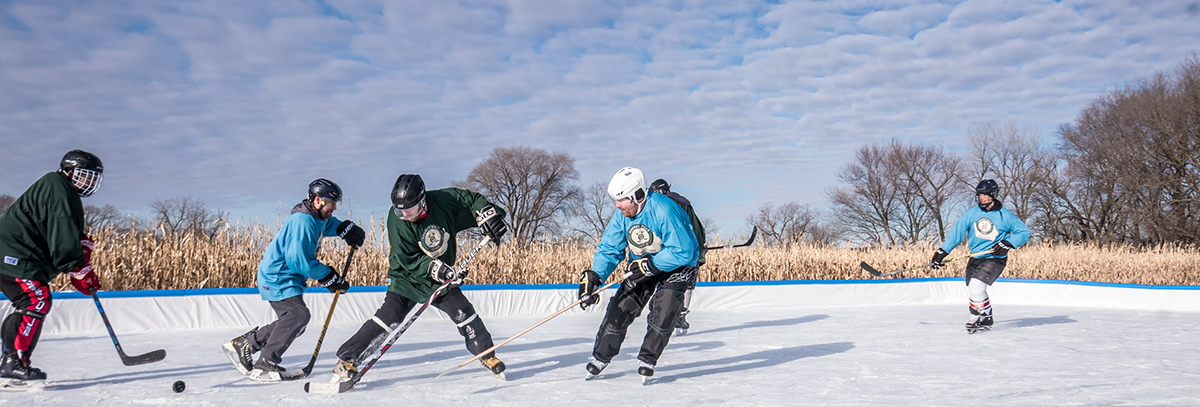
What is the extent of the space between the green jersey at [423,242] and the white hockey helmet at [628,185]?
722mm

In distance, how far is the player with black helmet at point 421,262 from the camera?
415 centimetres

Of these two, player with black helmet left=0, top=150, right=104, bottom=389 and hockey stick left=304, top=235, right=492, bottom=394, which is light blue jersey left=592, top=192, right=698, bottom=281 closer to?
hockey stick left=304, top=235, right=492, bottom=394

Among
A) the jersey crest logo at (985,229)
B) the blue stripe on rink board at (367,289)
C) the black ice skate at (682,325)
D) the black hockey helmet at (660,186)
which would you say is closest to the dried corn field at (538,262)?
the blue stripe on rink board at (367,289)

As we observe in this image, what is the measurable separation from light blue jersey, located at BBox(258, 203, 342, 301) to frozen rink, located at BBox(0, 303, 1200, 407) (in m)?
0.61

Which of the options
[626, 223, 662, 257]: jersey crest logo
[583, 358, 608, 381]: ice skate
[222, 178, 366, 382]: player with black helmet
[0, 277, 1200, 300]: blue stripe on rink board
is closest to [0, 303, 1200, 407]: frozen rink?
[583, 358, 608, 381]: ice skate

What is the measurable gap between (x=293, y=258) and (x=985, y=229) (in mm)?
6547

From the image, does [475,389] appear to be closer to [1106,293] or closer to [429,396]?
[429,396]

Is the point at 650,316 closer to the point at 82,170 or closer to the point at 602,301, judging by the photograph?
the point at 82,170

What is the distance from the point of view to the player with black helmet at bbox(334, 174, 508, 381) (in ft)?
13.6

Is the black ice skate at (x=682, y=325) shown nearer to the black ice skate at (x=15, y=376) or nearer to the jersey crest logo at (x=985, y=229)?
the jersey crest logo at (x=985, y=229)

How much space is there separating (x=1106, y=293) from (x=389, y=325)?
1069 centimetres

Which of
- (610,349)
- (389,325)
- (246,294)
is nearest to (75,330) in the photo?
(246,294)

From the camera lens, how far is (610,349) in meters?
4.41

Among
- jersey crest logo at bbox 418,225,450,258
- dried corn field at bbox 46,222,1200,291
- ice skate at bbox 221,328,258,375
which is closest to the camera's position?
jersey crest logo at bbox 418,225,450,258
